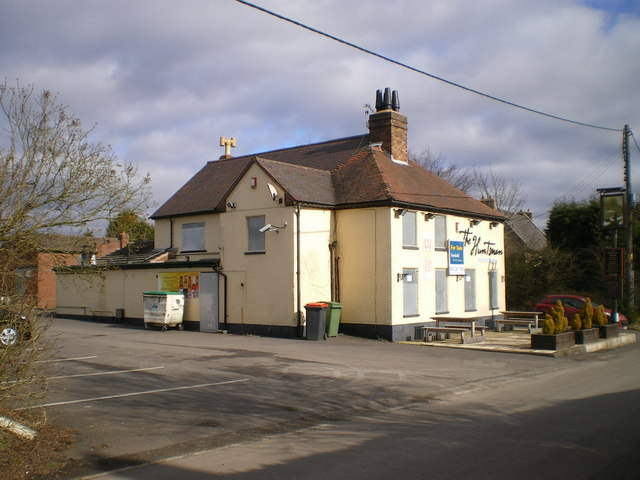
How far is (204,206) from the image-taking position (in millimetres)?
27844

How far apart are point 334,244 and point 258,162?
13.7 feet

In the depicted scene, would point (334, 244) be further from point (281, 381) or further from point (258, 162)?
point (281, 381)

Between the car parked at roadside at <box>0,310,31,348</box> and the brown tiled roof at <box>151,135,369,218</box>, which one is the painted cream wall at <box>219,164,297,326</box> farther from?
the car parked at roadside at <box>0,310,31,348</box>

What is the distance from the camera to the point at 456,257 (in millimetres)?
25469

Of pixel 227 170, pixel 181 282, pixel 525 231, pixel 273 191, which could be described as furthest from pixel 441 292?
pixel 525 231

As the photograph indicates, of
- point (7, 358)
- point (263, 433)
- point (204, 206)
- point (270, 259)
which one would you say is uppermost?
point (204, 206)

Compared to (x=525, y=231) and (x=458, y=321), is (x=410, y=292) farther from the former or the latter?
(x=525, y=231)

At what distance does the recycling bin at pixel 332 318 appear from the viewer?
856 inches

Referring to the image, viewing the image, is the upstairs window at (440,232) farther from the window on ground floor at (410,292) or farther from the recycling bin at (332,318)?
the recycling bin at (332,318)

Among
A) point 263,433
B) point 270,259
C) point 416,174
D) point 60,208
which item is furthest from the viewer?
point 416,174

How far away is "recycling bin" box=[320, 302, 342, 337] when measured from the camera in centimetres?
2175

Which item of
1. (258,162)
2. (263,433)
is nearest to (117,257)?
(258,162)

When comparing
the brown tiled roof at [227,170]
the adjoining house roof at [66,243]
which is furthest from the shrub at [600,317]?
the adjoining house roof at [66,243]

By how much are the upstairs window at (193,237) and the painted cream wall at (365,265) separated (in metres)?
7.25
